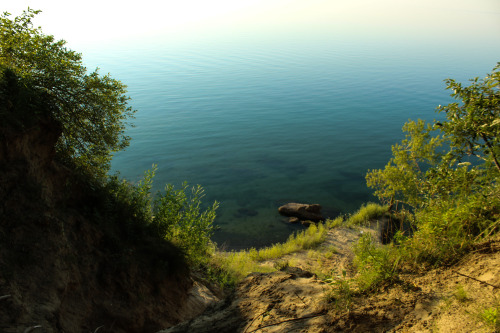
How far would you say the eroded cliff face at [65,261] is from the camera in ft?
17.1

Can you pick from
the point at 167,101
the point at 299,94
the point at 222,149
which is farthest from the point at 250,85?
the point at 222,149

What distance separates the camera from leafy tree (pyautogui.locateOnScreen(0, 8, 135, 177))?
303 inches

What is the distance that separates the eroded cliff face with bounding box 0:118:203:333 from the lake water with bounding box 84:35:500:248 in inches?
471

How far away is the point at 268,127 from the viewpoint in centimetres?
4900

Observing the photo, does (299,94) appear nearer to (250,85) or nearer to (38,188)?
(250,85)

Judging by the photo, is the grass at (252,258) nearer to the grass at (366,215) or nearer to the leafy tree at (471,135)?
the grass at (366,215)

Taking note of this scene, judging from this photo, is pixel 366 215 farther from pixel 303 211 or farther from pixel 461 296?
pixel 461 296

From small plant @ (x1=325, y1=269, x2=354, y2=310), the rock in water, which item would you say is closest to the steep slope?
small plant @ (x1=325, y1=269, x2=354, y2=310)

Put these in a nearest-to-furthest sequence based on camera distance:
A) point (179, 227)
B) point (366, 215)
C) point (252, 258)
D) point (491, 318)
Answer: point (491, 318), point (179, 227), point (252, 258), point (366, 215)

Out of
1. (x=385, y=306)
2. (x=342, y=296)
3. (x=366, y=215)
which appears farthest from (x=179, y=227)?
(x=366, y=215)

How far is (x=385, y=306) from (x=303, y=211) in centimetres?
2002

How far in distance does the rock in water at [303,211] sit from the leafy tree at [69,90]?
1707 centimetres

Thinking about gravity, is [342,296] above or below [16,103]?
below

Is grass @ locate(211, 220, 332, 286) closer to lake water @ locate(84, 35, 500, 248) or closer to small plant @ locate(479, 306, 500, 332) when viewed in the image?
lake water @ locate(84, 35, 500, 248)
